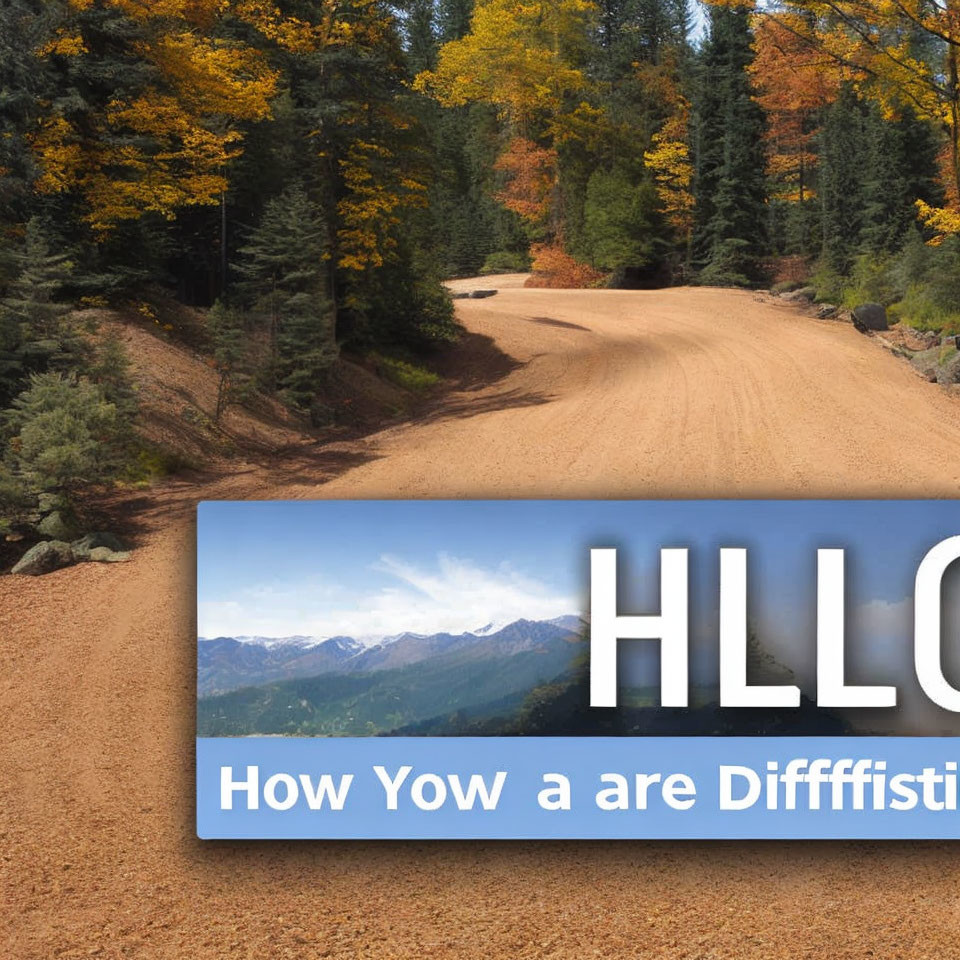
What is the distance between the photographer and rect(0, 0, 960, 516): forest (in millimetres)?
15711

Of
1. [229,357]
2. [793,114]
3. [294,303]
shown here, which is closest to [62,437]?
[229,357]

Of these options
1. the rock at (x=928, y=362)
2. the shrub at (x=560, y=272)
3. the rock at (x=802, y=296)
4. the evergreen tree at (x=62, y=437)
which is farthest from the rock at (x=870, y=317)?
the evergreen tree at (x=62, y=437)

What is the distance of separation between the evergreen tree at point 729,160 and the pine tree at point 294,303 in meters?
21.9

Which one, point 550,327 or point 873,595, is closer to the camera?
point 873,595

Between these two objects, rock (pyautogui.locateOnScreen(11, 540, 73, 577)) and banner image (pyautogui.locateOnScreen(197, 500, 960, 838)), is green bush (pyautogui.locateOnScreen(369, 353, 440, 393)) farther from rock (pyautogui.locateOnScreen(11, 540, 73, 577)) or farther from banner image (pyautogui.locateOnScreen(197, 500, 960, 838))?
banner image (pyautogui.locateOnScreen(197, 500, 960, 838))

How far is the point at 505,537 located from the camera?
234 inches

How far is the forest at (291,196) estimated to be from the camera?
15.7 meters

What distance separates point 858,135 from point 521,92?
566 inches

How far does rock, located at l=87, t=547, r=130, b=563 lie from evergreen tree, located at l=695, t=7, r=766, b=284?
1186 inches

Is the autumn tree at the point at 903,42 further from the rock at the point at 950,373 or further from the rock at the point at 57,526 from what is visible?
the rock at the point at 57,526

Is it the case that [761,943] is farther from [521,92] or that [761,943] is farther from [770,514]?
[521,92]

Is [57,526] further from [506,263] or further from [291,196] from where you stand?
[506,263]

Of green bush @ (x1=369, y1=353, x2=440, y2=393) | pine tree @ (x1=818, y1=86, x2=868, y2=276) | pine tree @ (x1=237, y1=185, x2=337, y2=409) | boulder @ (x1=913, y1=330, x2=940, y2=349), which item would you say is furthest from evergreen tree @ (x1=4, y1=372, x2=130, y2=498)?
pine tree @ (x1=818, y1=86, x2=868, y2=276)

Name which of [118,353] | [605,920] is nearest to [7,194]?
[118,353]
